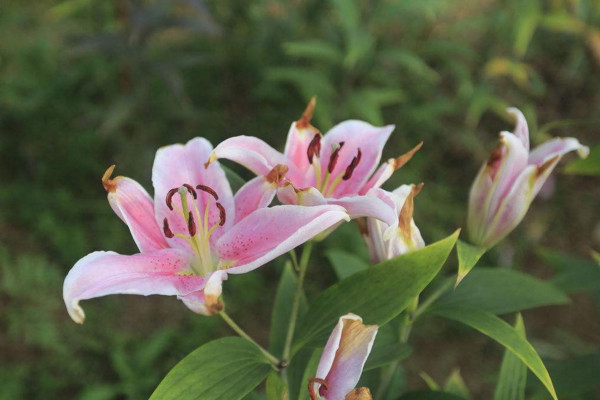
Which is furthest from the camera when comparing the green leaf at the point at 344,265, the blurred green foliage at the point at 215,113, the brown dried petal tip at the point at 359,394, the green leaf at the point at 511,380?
the blurred green foliage at the point at 215,113

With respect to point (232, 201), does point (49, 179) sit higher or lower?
lower

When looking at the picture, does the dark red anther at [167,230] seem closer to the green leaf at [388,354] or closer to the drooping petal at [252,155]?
the drooping petal at [252,155]

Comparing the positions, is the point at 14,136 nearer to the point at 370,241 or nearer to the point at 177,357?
the point at 177,357

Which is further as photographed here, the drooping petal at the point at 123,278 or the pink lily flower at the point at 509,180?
the pink lily flower at the point at 509,180

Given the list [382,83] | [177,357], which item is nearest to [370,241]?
[177,357]

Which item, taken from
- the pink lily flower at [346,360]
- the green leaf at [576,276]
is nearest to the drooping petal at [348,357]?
the pink lily flower at [346,360]

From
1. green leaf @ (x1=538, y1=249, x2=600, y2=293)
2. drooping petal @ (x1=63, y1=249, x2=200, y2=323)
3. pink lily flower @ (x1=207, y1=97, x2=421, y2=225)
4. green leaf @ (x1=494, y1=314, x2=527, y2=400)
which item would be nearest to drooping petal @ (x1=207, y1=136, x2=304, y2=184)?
pink lily flower @ (x1=207, y1=97, x2=421, y2=225)

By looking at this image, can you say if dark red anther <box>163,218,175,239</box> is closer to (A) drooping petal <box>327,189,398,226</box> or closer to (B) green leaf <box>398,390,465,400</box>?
(A) drooping petal <box>327,189,398,226</box>

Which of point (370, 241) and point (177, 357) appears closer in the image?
point (370, 241)
